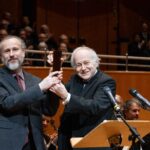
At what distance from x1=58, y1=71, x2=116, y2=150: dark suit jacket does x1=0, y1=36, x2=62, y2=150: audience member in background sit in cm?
17

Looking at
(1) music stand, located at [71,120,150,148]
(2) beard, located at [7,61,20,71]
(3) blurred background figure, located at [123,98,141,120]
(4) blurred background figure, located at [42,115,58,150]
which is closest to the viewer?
(1) music stand, located at [71,120,150,148]

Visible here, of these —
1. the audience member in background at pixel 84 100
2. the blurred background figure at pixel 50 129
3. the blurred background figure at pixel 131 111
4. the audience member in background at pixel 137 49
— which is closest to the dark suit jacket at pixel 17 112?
the audience member in background at pixel 84 100

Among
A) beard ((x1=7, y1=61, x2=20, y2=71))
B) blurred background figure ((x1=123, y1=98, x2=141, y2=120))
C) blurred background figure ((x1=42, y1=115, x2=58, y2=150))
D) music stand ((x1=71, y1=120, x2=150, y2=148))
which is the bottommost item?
blurred background figure ((x1=42, y1=115, x2=58, y2=150))

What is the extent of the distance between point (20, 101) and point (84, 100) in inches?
18.7

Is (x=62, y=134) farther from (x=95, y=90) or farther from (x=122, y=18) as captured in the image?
(x=122, y=18)

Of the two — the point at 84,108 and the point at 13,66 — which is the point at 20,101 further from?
the point at 84,108

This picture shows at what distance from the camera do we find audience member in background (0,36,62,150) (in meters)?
3.32

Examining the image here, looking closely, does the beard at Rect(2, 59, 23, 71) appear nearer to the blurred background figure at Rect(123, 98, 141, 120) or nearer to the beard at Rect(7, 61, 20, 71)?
the beard at Rect(7, 61, 20, 71)

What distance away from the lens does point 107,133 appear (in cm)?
331

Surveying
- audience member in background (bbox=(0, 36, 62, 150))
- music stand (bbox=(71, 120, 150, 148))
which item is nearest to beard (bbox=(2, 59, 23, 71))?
audience member in background (bbox=(0, 36, 62, 150))

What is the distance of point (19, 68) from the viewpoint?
347 centimetres

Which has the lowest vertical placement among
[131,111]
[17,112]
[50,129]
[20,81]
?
[50,129]

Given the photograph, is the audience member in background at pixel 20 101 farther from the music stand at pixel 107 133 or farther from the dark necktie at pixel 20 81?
the music stand at pixel 107 133

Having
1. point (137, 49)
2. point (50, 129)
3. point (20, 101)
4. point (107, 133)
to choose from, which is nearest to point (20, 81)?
point (20, 101)
